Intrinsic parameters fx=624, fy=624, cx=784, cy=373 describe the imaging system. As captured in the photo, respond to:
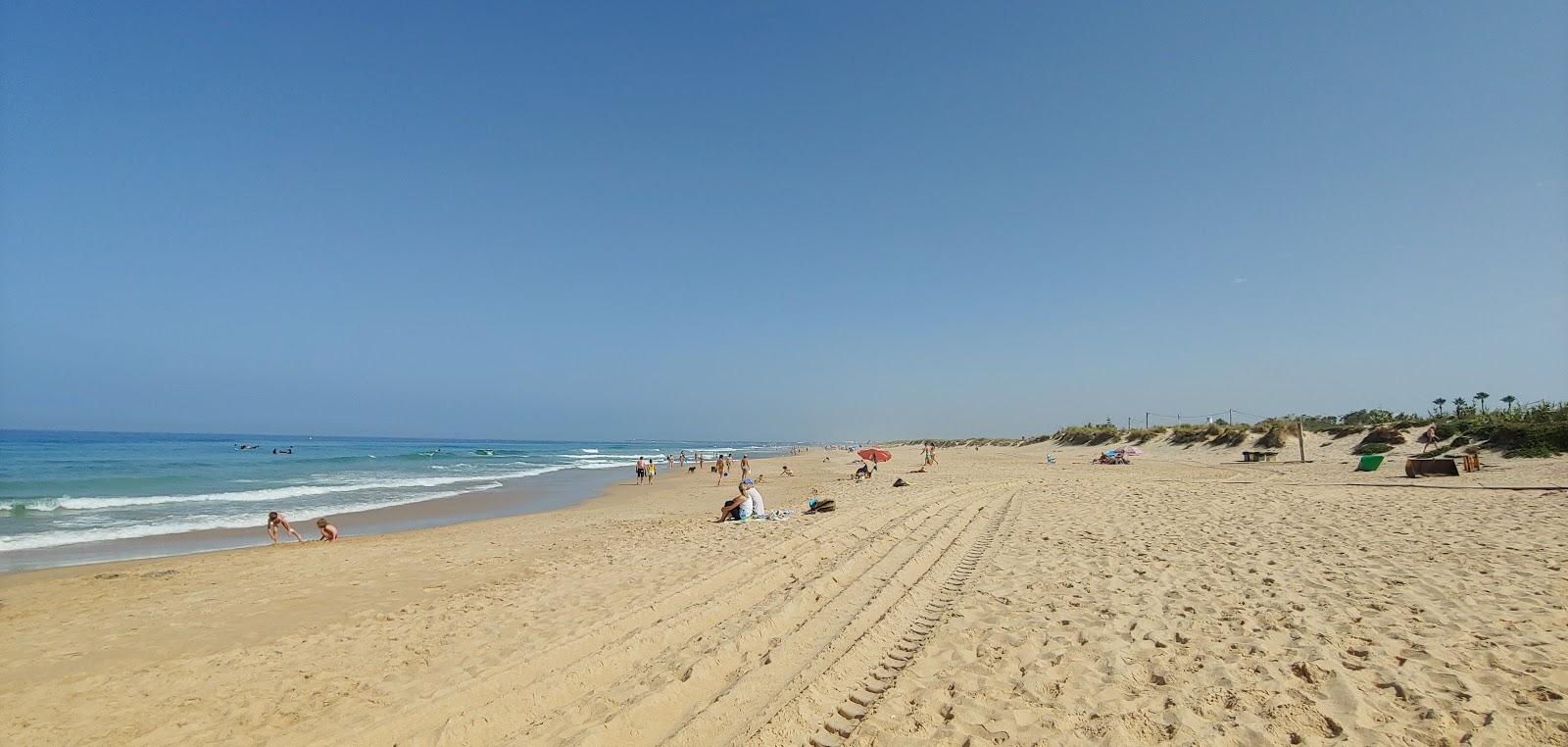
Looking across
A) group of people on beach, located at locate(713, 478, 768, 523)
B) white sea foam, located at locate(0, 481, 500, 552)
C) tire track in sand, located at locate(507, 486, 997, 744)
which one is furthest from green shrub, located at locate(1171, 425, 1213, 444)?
white sea foam, located at locate(0, 481, 500, 552)

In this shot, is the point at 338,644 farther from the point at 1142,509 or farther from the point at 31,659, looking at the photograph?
the point at 1142,509

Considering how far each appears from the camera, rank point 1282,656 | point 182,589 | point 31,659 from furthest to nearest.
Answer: point 182,589
point 31,659
point 1282,656

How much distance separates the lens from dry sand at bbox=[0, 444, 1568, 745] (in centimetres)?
389

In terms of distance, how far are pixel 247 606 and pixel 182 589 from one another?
205cm

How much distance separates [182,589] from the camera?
8.55 metres

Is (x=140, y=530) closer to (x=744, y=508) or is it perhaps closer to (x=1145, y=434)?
(x=744, y=508)

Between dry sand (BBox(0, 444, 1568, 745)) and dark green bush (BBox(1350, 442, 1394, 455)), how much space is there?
18.0 meters

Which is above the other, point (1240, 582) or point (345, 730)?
point (1240, 582)

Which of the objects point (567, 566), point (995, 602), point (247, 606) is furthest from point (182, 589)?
point (995, 602)

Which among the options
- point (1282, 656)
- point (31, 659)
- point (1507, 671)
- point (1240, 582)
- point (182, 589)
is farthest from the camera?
point (182, 589)

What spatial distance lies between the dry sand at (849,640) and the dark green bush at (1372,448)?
1803 centimetres

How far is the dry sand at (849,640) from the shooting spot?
12.8 feet

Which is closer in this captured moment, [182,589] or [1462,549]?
[1462,549]

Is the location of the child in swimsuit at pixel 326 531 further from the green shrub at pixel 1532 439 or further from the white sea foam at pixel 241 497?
the green shrub at pixel 1532 439
